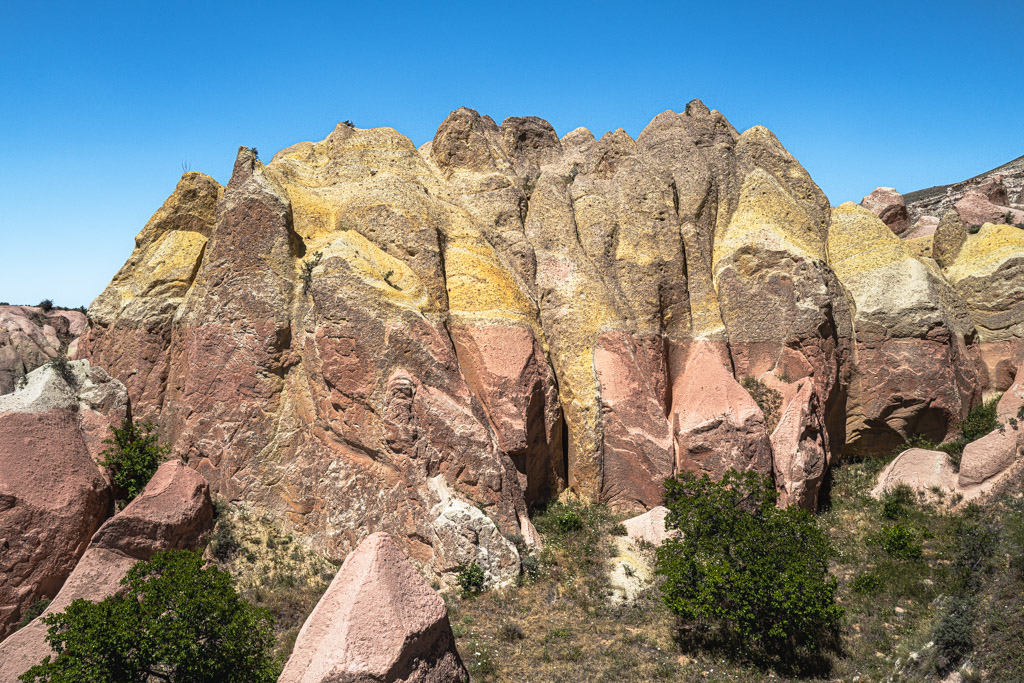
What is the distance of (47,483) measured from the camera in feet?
46.1

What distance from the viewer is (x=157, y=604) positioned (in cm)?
988

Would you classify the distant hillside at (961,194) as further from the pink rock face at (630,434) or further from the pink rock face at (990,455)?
the pink rock face at (630,434)

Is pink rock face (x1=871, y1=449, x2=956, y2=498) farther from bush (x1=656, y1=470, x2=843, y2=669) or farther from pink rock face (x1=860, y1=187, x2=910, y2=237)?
pink rock face (x1=860, y1=187, x2=910, y2=237)

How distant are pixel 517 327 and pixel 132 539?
10.1 m

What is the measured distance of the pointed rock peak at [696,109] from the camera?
82.9 ft

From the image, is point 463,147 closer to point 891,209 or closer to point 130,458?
point 130,458

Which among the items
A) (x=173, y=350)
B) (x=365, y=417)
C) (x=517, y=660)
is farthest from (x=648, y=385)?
(x=173, y=350)

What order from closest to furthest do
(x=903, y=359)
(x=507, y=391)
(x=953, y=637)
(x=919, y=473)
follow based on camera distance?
(x=953, y=637)
(x=507, y=391)
(x=919, y=473)
(x=903, y=359)

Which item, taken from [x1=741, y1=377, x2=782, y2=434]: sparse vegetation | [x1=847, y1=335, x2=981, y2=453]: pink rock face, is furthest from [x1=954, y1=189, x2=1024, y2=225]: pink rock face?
[x1=741, y1=377, x2=782, y2=434]: sparse vegetation

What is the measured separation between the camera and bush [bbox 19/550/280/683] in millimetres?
9438

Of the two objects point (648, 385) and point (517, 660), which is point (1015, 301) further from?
point (517, 660)

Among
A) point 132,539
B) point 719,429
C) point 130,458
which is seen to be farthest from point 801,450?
point 130,458

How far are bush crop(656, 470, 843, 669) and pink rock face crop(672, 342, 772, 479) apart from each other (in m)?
3.87

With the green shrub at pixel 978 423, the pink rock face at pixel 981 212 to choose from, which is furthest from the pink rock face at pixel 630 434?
the pink rock face at pixel 981 212
